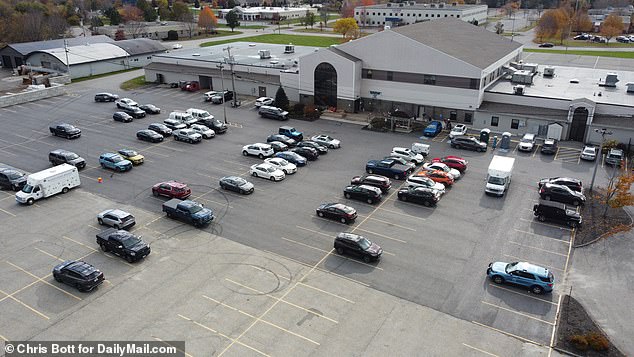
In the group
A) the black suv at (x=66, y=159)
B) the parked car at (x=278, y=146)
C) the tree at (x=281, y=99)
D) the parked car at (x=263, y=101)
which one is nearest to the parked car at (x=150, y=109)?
the parked car at (x=263, y=101)

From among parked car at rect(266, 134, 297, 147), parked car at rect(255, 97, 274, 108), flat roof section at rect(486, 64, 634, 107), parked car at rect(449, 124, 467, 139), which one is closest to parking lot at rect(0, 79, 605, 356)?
parked car at rect(266, 134, 297, 147)

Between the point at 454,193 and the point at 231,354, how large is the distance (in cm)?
2722

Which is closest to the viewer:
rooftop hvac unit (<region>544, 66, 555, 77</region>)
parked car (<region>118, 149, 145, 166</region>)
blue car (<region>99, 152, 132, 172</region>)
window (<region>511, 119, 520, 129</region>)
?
blue car (<region>99, 152, 132, 172</region>)

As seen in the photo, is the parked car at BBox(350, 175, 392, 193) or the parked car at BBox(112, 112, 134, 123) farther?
the parked car at BBox(112, 112, 134, 123)

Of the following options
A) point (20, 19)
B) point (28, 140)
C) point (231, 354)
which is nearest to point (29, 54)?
point (20, 19)

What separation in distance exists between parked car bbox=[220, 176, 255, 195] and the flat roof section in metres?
39.6

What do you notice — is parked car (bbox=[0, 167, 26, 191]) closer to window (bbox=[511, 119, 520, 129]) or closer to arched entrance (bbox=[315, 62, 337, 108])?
arched entrance (bbox=[315, 62, 337, 108])

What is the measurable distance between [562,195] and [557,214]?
449 cm

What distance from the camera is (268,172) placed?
4784 cm

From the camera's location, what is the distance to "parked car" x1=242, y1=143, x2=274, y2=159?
53.6m

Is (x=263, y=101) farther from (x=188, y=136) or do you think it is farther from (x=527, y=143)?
(x=527, y=143)

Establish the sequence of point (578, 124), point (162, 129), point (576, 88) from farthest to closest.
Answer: point (576, 88) → point (162, 129) → point (578, 124)

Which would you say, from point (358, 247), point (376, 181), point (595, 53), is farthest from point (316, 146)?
point (595, 53)

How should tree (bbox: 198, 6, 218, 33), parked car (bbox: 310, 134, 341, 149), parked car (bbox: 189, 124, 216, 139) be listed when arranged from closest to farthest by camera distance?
1. parked car (bbox: 310, 134, 341, 149)
2. parked car (bbox: 189, 124, 216, 139)
3. tree (bbox: 198, 6, 218, 33)
